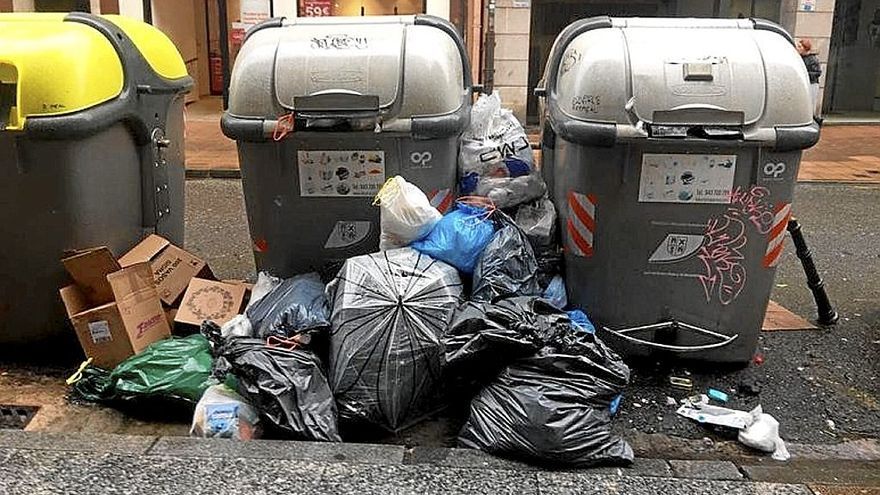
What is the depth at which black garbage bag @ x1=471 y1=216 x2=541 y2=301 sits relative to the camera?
11.9 feet

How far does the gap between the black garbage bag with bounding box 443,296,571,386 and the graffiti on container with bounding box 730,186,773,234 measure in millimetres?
999

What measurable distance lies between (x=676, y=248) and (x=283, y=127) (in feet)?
6.10

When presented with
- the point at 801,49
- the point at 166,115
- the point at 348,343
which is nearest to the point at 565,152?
the point at 348,343

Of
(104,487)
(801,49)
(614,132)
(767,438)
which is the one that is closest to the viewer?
(104,487)

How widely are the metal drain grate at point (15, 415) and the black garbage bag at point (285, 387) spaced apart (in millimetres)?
863

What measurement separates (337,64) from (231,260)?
2.51 meters

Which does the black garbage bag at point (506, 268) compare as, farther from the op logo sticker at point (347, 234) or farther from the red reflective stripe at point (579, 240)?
the op logo sticker at point (347, 234)

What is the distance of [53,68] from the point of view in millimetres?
3623

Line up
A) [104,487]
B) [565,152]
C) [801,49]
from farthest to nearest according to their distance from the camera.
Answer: [801,49] → [565,152] → [104,487]

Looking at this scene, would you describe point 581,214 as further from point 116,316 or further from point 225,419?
point 116,316

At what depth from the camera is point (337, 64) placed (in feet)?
12.3

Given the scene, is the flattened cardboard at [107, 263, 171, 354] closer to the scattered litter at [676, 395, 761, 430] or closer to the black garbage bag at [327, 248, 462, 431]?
the black garbage bag at [327, 248, 462, 431]

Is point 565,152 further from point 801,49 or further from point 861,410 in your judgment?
point 801,49

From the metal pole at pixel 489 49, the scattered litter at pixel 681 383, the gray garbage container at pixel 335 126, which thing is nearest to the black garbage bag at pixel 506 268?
the gray garbage container at pixel 335 126
